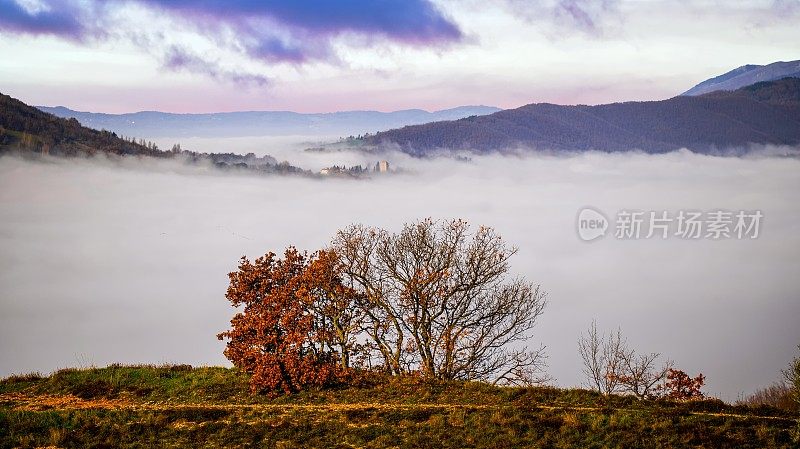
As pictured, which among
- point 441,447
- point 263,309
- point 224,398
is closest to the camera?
point 441,447

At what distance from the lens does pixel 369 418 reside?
80.5 ft

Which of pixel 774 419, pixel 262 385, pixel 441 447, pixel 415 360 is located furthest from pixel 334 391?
pixel 774 419

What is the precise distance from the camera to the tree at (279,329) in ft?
94.6

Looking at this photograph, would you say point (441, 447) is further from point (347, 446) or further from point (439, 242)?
point (439, 242)

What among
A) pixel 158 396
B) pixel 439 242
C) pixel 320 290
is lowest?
pixel 158 396

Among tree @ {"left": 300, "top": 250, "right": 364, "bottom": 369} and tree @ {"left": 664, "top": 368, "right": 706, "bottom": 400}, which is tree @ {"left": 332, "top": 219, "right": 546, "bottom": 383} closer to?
tree @ {"left": 300, "top": 250, "right": 364, "bottom": 369}

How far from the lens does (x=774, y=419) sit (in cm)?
2289

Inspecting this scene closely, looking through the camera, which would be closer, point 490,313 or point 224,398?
point 224,398

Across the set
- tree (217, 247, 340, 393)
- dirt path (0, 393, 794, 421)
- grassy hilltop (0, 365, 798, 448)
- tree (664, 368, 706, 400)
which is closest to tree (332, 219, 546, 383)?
tree (217, 247, 340, 393)

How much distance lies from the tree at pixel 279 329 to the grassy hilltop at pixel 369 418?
0.85 metres

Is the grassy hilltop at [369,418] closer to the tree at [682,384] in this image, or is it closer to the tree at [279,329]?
the tree at [279,329]

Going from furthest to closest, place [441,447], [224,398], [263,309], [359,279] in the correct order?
[359,279], [263,309], [224,398], [441,447]

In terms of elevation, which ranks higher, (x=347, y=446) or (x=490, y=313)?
(x=490, y=313)

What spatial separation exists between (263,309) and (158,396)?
215 inches
